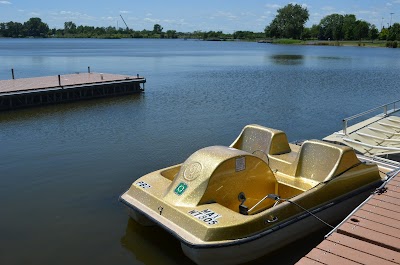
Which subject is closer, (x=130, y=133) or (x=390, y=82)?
(x=130, y=133)

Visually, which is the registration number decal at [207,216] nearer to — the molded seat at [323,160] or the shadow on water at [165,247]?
the shadow on water at [165,247]

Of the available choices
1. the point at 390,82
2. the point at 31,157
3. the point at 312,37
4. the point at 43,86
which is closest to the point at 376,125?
the point at 31,157

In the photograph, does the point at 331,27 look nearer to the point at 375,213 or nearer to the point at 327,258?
the point at 375,213

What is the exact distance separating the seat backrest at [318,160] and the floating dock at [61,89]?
19210mm

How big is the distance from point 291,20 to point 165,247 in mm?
148203

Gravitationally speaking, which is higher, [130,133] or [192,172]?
[192,172]

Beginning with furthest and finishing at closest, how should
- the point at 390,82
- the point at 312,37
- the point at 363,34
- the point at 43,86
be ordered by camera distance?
the point at 312,37 → the point at 363,34 → the point at 390,82 → the point at 43,86

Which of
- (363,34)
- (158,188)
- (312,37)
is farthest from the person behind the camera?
(312,37)

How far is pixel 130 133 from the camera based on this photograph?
17.8m

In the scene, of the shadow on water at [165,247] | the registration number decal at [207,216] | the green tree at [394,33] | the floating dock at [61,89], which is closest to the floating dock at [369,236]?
the shadow on water at [165,247]

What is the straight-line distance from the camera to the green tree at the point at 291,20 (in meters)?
146

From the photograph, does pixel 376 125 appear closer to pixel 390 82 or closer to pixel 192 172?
pixel 192 172

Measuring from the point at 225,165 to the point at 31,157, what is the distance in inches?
361

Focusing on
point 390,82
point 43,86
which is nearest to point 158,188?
point 43,86
